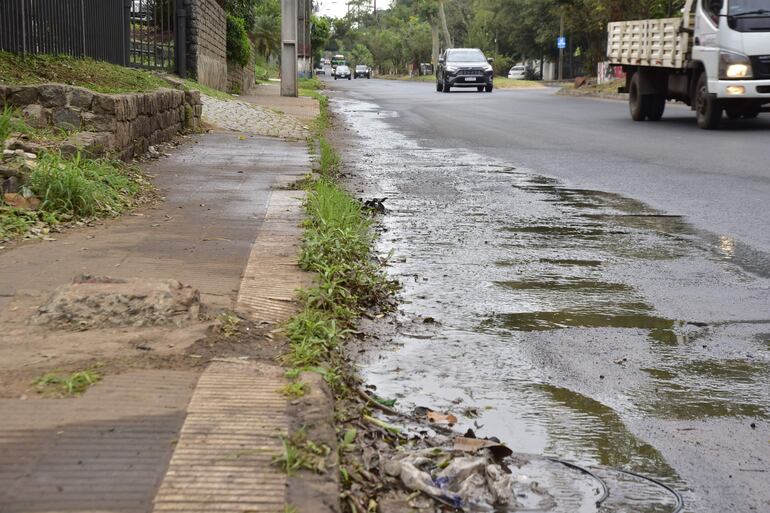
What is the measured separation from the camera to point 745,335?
5012 mm

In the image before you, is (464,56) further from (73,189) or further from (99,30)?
(73,189)

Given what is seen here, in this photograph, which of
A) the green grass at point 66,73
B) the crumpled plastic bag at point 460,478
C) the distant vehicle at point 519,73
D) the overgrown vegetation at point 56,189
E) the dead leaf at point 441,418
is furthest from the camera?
the distant vehicle at point 519,73

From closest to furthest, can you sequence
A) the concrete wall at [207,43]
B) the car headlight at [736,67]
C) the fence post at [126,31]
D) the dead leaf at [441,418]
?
the dead leaf at [441,418]
the fence post at [126,31]
the car headlight at [736,67]
the concrete wall at [207,43]

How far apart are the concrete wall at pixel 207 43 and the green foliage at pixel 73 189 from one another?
45.4 feet

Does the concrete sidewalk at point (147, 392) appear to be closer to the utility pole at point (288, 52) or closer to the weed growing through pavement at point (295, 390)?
the weed growing through pavement at point (295, 390)

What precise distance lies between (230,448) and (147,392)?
0.58m

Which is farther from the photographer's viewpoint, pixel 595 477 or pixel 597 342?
pixel 597 342

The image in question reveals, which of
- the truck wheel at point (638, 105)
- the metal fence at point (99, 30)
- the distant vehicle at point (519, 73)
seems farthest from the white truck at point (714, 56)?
the distant vehicle at point (519, 73)

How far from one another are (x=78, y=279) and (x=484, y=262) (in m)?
2.91

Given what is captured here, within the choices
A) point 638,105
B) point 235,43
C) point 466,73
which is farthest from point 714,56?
point 466,73

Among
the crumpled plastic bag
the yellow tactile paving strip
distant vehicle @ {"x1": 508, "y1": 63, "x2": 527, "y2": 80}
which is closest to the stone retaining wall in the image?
the yellow tactile paving strip

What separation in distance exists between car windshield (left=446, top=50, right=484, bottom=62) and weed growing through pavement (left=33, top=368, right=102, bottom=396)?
40.4m

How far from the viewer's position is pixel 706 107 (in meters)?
18.7

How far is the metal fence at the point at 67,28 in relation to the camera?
11.2 metres
